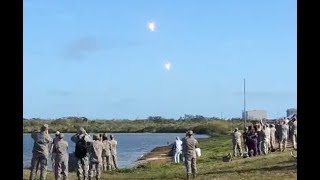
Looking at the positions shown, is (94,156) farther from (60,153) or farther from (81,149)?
(60,153)

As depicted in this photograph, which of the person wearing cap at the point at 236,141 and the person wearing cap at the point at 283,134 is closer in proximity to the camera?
the person wearing cap at the point at 283,134

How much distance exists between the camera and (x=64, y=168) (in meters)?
14.8

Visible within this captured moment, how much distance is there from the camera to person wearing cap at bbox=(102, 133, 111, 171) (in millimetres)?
20578

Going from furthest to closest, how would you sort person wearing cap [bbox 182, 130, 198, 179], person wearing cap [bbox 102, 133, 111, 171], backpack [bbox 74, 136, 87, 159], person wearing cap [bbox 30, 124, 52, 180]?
person wearing cap [bbox 102, 133, 111, 171] → person wearing cap [bbox 182, 130, 198, 179] → backpack [bbox 74, 136, 87, 159] → person wearing cap [bbox 30, 124, 52, 180]

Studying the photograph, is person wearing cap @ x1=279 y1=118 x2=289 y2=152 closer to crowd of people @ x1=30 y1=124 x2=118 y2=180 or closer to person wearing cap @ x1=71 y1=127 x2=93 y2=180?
crowd of people @ x1=30 y1=124 x2=118 y2=180

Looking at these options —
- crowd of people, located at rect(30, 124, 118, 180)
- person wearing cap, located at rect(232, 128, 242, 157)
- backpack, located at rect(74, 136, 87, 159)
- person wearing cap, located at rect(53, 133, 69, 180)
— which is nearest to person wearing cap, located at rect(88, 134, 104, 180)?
crowd of people, located at rect(30, 124, 118, 180)

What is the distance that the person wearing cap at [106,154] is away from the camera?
2058 cm

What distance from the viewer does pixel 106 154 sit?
20672 millimetres

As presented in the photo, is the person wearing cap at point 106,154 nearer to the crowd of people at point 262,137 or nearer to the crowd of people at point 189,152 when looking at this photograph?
the crowd of people at point 189,152

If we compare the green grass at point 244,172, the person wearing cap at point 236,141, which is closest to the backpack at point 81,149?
the green grass at point 244,172

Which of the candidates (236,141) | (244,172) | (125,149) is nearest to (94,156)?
(244,172)

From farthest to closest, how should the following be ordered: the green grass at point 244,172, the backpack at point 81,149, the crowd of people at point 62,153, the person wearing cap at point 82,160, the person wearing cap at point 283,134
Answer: the person wearing cap at point 283,134
the green grass at point 244,172
the person wearing cap at point 82,160
the backpack at point 81,149
the crowd of people at point 62,153
